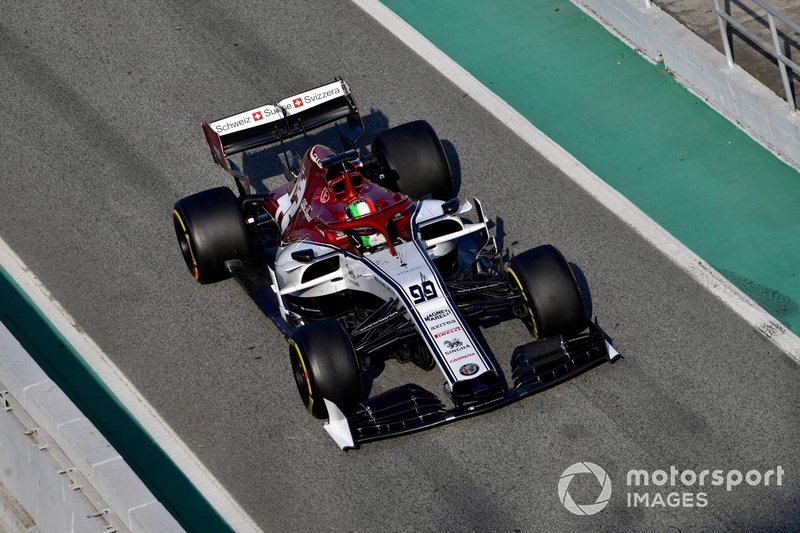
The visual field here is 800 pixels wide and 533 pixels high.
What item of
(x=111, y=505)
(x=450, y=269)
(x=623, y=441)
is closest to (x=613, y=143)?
(x=450, y=269)

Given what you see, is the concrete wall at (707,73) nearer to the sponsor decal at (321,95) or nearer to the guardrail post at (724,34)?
the guardrail post at (724,34)

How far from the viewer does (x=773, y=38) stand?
14156 millimetres

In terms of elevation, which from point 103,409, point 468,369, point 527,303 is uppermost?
point 103,409

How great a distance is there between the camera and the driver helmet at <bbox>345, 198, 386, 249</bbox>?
12742 millimetres

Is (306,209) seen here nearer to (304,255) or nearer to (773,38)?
(304,255)

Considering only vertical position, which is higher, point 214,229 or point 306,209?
point 214,229

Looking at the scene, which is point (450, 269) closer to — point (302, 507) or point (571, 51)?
point (302, 507)

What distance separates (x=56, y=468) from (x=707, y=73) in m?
8.71

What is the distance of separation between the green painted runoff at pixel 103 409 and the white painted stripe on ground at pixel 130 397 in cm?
5

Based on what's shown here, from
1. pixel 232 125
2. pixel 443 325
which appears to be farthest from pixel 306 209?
pixel 443 325

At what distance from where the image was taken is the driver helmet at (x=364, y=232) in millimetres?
12742

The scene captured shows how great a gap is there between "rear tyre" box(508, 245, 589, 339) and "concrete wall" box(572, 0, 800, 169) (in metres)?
4.04

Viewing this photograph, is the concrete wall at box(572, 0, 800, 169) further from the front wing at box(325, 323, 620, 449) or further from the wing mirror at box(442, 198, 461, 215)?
the wing mirror at box(442, 198, 461, 215)

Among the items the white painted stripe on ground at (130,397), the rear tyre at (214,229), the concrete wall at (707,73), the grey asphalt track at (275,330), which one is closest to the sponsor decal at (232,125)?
the rear tyre at (214,229)
